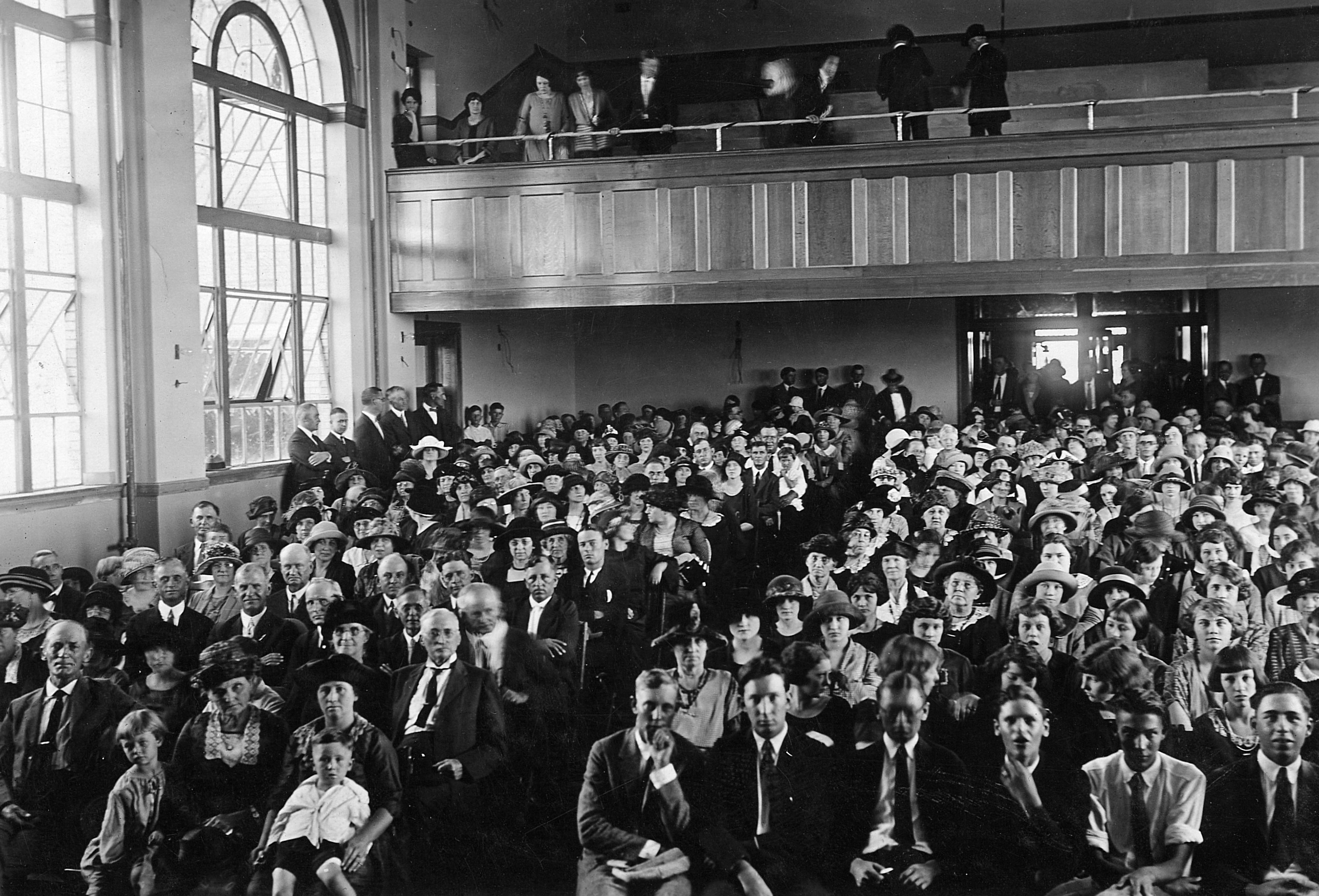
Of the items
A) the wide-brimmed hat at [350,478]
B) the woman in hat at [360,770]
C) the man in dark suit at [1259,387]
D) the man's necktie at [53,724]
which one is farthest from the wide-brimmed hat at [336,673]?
the man in dark suit at [1259,387]

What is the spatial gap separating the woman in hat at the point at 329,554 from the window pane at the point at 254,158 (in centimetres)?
581

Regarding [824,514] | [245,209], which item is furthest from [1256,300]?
[245,209]

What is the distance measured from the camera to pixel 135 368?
10.8m

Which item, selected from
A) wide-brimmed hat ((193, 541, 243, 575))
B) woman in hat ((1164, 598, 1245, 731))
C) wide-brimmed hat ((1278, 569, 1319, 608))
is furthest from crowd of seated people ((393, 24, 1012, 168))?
woman in hat ((1164, 598, 1245, 731))

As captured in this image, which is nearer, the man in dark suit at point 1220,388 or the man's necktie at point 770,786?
the man's necktie at point 770,786

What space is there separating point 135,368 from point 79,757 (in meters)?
5.67

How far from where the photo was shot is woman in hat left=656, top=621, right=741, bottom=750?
18.2 ft

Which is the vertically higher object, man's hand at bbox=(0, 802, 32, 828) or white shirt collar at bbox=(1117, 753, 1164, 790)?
white shirt collar at bbox=(1117, 753, 1164, 790)

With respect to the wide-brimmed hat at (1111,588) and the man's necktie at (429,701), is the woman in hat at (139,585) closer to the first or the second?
the man's necktie at (429,701)

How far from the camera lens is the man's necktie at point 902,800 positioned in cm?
506

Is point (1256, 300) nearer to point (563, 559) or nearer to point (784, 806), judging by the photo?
point (563, 559)

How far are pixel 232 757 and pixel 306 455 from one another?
6.41 meters

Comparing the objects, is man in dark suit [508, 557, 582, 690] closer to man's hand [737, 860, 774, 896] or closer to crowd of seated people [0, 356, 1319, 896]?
crowd of seated people [0, 356, 1319, 896]

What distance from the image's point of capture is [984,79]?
1366 cm
